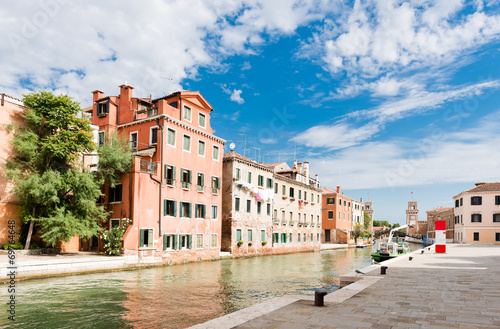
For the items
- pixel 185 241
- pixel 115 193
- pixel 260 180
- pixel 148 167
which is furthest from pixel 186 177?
pixel 260 180

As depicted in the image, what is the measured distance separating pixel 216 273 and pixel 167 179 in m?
8.04

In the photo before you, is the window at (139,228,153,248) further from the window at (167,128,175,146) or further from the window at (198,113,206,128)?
the window at (198,113,206,128)

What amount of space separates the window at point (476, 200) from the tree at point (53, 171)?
53.0 meters

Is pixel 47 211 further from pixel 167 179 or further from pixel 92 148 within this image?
pixel 167 179

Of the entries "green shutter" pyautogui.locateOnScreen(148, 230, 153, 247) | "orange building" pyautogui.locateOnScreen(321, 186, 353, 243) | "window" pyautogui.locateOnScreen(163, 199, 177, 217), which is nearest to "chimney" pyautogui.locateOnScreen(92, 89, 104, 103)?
"window" pyautogui.locateOnScreen(163, 199, 177, 217)

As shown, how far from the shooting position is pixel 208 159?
31.6 meters

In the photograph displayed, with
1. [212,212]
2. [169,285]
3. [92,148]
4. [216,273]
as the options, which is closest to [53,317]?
[169,285]

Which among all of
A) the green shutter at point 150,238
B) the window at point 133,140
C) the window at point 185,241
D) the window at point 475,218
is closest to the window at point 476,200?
the window at point 475,218

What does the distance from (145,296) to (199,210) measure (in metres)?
15.7

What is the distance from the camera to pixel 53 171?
2280cm

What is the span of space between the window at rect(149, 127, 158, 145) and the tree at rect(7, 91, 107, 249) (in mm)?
4468

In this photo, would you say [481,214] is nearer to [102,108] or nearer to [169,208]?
[169,208]

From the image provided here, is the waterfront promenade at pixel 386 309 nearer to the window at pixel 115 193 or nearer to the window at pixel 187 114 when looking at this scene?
the window at pixel 115 193

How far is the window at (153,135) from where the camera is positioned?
27255mm
